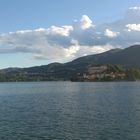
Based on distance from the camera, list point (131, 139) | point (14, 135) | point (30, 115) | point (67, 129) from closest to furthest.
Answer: point (131, 139)
point (14, 135)
point (67, 129)
point (30, 115)

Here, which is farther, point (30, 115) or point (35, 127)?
point (30, 115)

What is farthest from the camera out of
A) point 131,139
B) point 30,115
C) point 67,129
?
point 30,115

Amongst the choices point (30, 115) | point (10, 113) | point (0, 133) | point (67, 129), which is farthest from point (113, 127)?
point (10, 113)

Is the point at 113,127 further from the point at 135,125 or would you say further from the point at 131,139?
the point at 131,139

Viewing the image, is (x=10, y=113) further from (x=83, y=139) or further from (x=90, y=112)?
(x=83, y=139)

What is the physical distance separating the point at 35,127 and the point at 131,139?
62.6ft

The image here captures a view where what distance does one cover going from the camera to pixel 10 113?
8744 cm

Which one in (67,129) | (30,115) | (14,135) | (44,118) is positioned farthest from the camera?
(30,115)

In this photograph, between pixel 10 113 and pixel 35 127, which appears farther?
pixel 10 113

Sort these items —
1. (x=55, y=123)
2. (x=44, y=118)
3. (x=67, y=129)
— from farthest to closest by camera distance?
(x=44, y=118) → (x=55, y=123) → (x=67, y=129)

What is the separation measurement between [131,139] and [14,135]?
18.9 m

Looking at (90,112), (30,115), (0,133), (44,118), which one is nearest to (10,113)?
(30,115)

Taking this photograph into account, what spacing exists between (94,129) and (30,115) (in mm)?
23835

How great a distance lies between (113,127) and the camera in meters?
64.3
